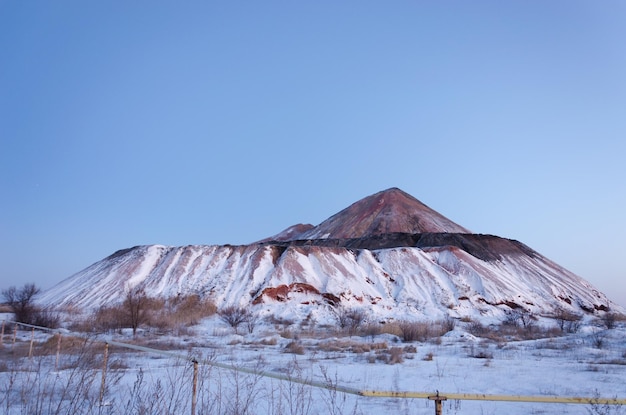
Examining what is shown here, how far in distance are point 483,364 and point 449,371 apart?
1.61 meters

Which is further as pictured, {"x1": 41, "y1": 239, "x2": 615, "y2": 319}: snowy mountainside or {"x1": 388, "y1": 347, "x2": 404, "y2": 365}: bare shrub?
{"x1": 41, "y1": 239, "x2": 615, "y2": 319}: snowy mountainside

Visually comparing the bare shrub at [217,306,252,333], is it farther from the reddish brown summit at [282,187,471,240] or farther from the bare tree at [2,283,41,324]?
the reddish brown summit at [282,187,471,240]

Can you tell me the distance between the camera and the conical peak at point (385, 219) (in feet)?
228

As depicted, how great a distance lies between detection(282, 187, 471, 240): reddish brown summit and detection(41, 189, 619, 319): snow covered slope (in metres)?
11.3

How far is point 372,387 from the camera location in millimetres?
9852

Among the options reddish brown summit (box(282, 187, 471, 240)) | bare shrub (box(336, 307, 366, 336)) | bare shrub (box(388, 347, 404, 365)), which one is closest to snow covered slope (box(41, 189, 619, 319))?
bare shrub (box(336, 307, 366, 336))

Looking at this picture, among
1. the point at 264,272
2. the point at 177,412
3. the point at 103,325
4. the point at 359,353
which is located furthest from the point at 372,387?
the point at 264,272

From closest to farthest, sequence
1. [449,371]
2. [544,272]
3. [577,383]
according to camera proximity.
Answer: [577,383], [449,371], [544,272]

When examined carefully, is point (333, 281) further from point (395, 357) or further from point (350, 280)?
point (395, 357)

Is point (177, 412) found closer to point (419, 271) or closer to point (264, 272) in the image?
point (264, 272)

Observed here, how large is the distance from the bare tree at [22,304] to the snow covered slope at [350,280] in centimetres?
793

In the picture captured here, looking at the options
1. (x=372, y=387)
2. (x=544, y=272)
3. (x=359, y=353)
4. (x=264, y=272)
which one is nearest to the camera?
(x=372, y=387)

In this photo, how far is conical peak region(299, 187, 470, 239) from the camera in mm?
69562

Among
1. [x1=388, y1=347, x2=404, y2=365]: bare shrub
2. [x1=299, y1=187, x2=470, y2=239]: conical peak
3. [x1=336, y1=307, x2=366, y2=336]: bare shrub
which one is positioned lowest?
[x1=336, y1=307, x2=366, y2=336]: bare shrub
